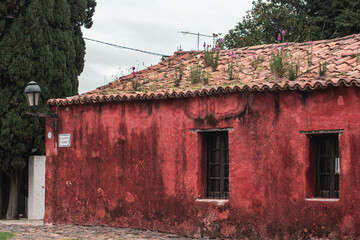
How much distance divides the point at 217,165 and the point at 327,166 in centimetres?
240

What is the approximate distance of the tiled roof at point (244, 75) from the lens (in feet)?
36.4

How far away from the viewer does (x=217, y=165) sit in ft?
40.2

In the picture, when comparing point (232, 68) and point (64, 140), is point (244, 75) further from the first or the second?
point (64, 140)

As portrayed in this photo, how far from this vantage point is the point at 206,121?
474 inches

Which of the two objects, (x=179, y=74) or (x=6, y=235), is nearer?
(x=6, y=235)

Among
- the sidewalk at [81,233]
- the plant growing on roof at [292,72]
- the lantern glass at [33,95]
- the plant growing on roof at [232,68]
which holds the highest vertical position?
the plant growing on roof at [232,68]

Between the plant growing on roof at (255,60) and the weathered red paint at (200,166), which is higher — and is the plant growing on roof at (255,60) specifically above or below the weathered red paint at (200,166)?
above

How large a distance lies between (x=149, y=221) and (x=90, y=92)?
188 inches

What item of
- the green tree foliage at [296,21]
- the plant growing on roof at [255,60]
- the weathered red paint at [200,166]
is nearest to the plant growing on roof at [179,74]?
the weathered red paint at [200,166]

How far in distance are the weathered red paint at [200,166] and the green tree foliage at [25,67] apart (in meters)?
2.76

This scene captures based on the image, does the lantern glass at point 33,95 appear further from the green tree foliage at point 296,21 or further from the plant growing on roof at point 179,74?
the green tree foliage at point 296,21

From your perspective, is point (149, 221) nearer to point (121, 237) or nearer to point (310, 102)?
point (121, 237)

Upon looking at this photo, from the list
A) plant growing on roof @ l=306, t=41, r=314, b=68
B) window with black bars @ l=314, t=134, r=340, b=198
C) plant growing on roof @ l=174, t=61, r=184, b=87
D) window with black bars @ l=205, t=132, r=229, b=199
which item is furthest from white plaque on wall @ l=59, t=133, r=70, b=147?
window with black bars @ l=314, t=134, r=340, b=198

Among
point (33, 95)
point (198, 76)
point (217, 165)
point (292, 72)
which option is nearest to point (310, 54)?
point (292, 72)
